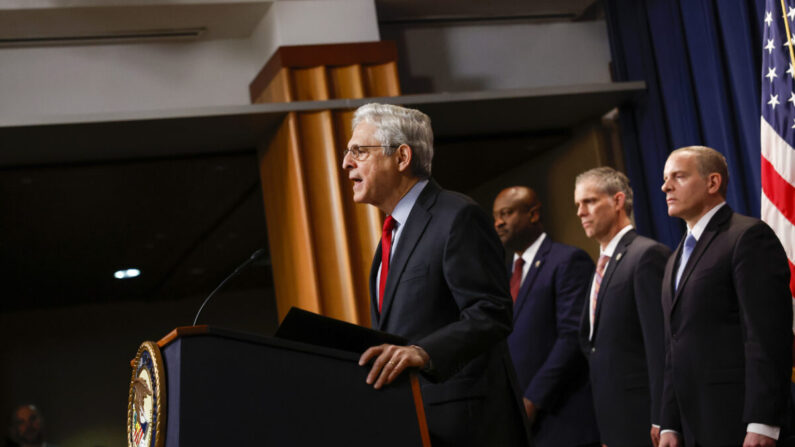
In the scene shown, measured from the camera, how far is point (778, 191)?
411 cm

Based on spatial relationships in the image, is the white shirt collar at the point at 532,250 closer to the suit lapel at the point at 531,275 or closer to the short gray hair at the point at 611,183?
the suit lapel at the point at 531,275

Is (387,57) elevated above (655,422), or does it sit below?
above

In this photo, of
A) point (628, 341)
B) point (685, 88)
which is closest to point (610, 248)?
point (628, 341)

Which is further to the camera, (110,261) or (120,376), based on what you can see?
(120,376)

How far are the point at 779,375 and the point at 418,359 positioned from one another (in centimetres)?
150

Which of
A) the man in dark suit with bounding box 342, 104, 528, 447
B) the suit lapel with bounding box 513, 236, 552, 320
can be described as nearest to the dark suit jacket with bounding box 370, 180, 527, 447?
the man in dark suit with bounding box 342, 104, 528, 447

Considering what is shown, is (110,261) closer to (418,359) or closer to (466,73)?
(466,73)

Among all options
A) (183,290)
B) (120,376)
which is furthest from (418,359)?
(120,376)

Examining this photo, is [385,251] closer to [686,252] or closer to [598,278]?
[686,252]

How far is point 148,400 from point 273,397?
24 cm

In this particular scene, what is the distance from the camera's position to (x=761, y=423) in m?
2.96

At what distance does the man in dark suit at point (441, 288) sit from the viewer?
86.6 inches

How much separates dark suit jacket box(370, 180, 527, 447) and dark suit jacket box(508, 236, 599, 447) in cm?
188

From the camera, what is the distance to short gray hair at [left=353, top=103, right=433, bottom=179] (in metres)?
2.47
